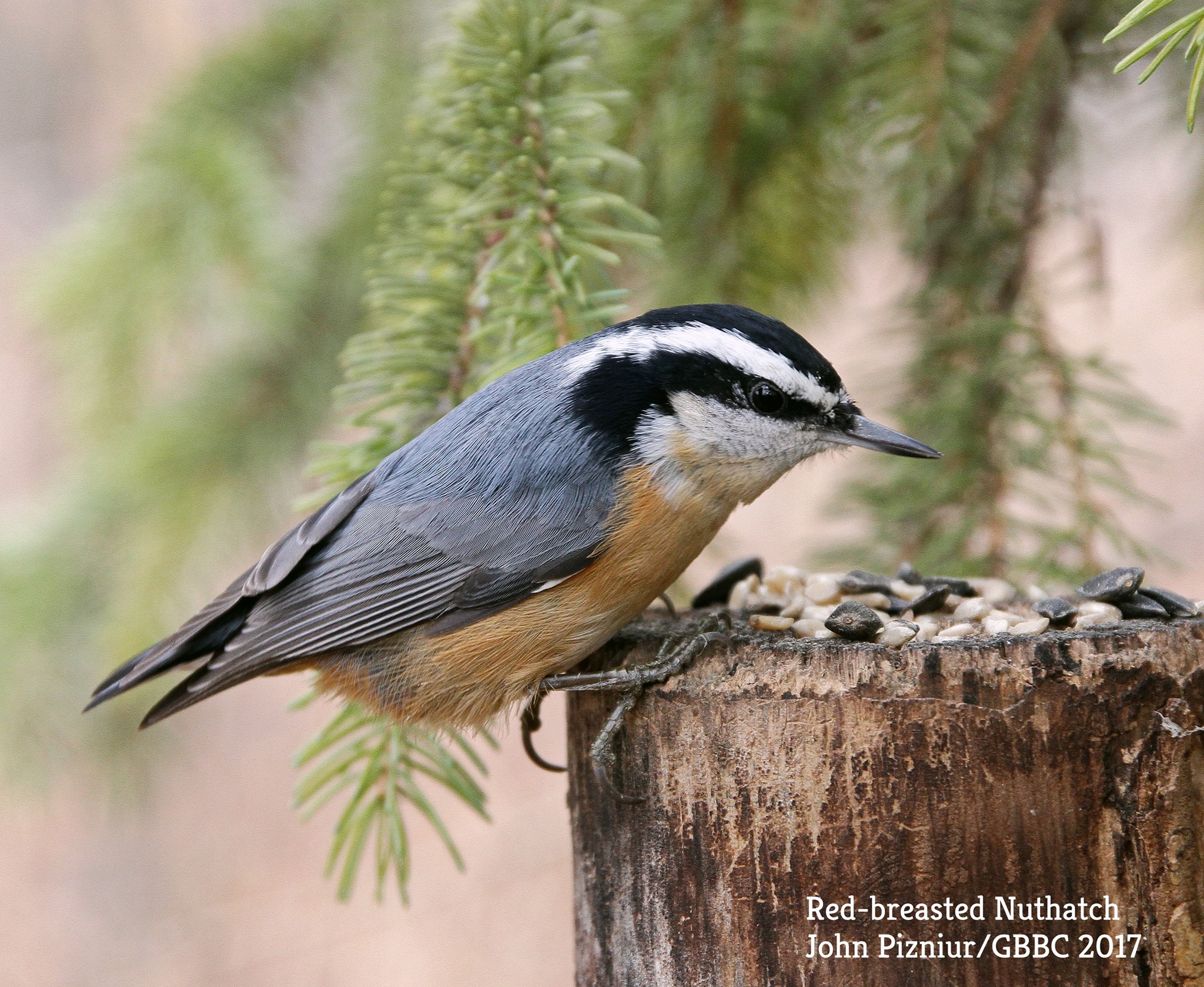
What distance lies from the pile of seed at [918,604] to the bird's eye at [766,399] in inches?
11.1

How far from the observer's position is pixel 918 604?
5.60ft

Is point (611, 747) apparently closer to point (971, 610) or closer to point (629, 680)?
point (629, 680)

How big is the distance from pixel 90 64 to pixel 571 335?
16.8ft

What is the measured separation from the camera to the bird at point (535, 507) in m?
1.74

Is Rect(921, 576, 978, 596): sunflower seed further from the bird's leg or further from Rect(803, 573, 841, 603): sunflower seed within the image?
the bird's leg

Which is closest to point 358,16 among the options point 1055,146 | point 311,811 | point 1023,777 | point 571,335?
point 571,335

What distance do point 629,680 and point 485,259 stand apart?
2.52ft

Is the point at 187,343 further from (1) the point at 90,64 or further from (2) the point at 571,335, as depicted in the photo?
(1) the point at 90,64

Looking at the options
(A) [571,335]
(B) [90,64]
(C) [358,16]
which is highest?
(B) [90,64]

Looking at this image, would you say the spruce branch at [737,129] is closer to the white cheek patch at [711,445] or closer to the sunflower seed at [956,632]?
the white cheek patch at [711,445]

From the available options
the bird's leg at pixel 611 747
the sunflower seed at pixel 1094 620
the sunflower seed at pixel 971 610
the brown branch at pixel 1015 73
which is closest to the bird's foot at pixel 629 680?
the bird's leg at pixel 611 747

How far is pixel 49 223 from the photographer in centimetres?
582

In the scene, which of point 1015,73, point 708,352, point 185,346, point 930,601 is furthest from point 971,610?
point 185,346

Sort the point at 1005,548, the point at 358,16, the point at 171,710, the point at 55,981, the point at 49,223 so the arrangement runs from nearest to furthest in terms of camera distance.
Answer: the point at 171,710 → the point at 1005,548 → the point at 358,16 → the point at 55,981 → the point at 49,223
